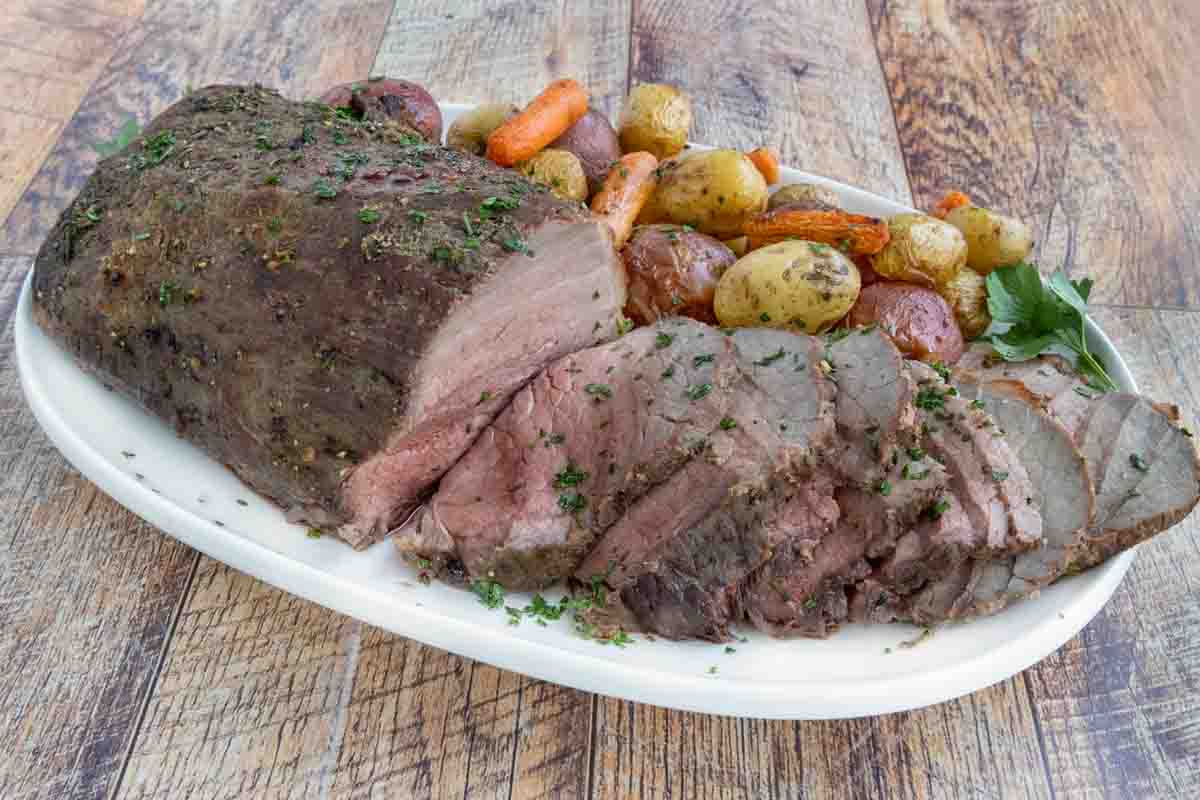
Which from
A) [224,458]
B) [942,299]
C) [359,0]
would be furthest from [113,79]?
[942,299]

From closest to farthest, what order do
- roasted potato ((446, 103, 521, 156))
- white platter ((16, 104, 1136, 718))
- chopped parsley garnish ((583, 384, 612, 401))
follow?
white platter ((16, 104, 1136, 718)), chopped parsley garnish ((583, 384, 612, 401)), roasted potato ((446, 103, 521, 156))

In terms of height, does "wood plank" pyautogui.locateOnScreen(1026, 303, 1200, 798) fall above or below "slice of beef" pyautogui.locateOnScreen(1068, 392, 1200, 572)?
below

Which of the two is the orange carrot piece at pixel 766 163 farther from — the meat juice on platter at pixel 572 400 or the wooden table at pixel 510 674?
the wooden table at pixel 510 674

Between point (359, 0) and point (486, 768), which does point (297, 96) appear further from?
point (486, 768)

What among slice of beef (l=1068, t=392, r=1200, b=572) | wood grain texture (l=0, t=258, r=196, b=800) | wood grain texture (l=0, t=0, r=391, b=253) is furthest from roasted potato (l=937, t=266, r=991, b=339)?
Answer: wood grain texture (l=0, t=0, r=391, b=253)

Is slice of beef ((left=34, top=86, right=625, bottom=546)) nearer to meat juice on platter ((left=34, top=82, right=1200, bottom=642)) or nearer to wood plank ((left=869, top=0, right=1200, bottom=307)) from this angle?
meat juice on platter ((left=34, top=82, right=1200, bottom=642))

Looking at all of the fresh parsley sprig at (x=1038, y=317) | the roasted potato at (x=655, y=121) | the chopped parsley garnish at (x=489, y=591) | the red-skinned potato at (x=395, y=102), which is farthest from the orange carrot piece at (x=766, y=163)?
the chopped parsley garnish at (x=489, y=591)

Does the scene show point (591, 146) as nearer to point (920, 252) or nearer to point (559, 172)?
point (559, 172)

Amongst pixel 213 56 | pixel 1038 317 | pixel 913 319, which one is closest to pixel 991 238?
pixel 1038 317
